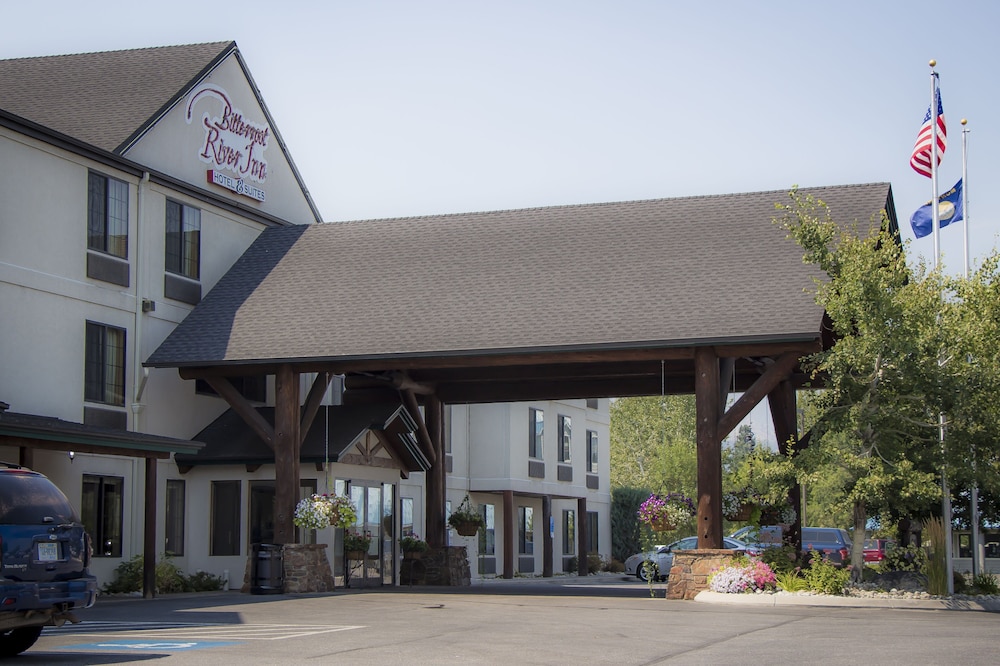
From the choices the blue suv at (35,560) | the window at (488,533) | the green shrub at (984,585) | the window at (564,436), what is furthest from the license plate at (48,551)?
the window at (564,436)

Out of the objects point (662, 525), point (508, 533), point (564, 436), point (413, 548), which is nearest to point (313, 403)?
point (413, 548)

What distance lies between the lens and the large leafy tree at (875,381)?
21219mm

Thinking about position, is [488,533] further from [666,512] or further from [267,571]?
[666,512]

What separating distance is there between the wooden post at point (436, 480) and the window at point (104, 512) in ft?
26.0

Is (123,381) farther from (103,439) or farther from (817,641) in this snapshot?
(817,641)

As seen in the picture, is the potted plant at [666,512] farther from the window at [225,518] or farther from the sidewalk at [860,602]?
the window at [225,518]

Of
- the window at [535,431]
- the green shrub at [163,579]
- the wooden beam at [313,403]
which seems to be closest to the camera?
the green shrub at [163,579]

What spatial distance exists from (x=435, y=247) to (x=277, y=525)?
24.3 ft

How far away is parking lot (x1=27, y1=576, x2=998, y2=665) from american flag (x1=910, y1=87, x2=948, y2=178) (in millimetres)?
9578

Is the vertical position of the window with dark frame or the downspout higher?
the downspout

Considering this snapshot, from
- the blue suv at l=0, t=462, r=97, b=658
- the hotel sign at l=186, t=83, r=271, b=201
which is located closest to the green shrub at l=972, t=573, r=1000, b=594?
the blue suv at l=0, t=462, r=97, b=658

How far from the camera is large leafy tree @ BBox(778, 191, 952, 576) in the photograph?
69.6ft

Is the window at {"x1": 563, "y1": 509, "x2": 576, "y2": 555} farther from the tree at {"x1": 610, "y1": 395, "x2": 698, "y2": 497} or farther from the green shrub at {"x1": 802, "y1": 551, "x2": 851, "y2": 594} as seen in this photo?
the green shrub at {"x1": 802, "y1": 551, "x2": 851, "y2": 594}

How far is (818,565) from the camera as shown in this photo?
22.2 m
